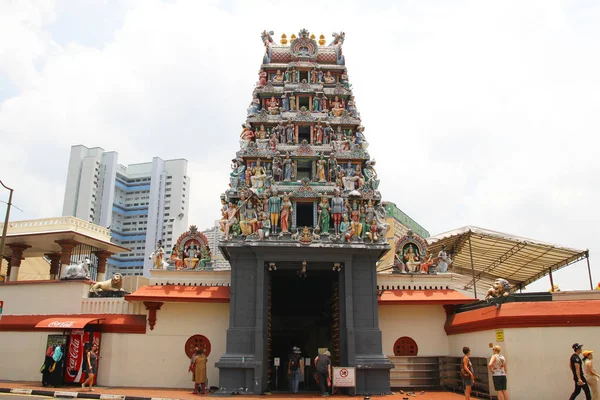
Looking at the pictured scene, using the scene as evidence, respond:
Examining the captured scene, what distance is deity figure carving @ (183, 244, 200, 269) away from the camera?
70.0 feet

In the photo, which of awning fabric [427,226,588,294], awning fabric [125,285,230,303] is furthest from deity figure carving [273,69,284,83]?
awning fabric [427,226,588,294]

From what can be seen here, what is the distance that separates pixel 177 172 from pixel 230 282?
76.8 meters

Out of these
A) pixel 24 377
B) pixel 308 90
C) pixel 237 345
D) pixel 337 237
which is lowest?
pixel 24 377

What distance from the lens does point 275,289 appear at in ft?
85.8

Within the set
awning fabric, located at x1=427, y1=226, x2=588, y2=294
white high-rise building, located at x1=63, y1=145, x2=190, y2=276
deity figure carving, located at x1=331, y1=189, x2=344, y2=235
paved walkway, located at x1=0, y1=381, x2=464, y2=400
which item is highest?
white high-rise building, located at x1=63, y1=145, x2=190, y2=276

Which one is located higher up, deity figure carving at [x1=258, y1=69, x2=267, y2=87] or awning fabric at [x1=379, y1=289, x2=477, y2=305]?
deity figure carving at [x1=258, y1=69, x2=267, y2=87]

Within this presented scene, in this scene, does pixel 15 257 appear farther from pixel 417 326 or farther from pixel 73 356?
pixel 417 326

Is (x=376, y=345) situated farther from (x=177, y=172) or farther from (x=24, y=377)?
(x=177, y=172)

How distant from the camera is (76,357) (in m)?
18.6

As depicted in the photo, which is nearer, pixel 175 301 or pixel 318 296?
pixel 175 301

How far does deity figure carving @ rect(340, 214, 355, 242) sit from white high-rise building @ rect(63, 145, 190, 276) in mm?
68186

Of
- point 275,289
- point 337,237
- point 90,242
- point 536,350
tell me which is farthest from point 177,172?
point 536,350

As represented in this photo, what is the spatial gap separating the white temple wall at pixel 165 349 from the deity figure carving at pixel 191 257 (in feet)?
5.82

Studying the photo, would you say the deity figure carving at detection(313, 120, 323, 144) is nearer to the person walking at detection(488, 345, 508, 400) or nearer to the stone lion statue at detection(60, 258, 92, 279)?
the stone lion statue at detection(60, 258, 92, 279)
